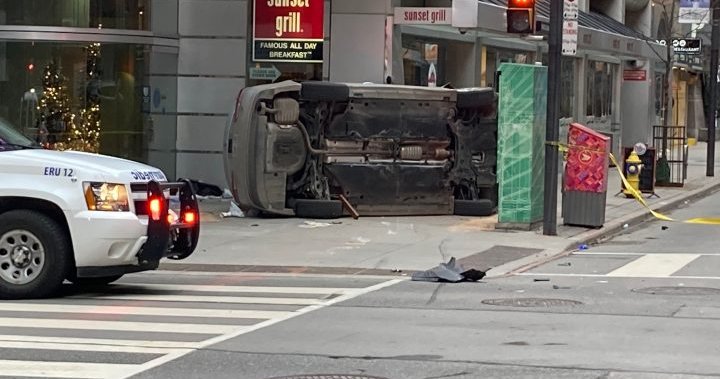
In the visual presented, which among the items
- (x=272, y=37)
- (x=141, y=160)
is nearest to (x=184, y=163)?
(x=141, y=160)

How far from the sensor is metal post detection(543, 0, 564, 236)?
1738cm

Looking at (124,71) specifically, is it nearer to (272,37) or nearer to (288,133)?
(272,37)

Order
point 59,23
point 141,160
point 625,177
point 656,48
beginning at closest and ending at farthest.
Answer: point 59,23
point 141,160
point 625,177
point 656,48

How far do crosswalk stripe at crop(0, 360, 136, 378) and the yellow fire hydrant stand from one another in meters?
17.5

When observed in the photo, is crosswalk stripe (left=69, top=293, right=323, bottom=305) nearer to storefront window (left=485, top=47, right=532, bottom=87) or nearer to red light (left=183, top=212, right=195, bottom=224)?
red light (left=183, top=212, right=195, bottom=224)

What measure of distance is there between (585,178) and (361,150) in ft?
12.0

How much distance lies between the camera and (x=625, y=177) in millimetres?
24875

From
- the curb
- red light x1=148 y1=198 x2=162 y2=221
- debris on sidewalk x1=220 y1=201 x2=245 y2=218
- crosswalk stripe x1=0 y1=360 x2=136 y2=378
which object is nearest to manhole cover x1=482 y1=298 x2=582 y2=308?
the curb

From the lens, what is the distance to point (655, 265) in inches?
570

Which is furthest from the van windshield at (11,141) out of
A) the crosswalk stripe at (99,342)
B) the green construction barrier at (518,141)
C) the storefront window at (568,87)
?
the storefront window at (568,87)

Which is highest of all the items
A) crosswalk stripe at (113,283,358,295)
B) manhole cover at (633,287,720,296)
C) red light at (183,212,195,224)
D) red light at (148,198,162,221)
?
red light at (148,198,162,221)

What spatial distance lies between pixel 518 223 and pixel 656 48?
68.6 ft

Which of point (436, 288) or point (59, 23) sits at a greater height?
point (59, 23)

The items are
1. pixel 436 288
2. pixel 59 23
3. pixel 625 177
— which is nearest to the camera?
pixel 436 288
